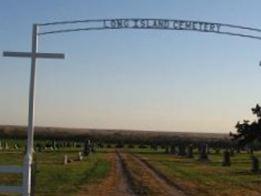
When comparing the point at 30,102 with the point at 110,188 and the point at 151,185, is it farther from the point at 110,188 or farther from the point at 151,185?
the point at 151,185

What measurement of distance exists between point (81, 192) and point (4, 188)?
8.80m

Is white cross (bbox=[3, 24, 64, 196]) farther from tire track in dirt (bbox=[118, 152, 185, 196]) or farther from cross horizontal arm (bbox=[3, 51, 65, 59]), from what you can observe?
tire track in dirt (bbox=[118, 152, 185, 196])

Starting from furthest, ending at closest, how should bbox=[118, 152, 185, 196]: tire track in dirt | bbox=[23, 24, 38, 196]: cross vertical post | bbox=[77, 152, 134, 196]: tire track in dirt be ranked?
bbox=[118, 152, 185, 196]: tire track in dirt, bbox=[77, 152, 134, 196]: tire track in dirt, bbox=[23, 24, 38, 196]: cross vertical post

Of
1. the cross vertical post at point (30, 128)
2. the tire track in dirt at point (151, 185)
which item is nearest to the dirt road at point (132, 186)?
the tire track in dirt at point (151, 185)

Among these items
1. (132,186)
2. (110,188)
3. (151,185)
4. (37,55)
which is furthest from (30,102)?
(151,185)

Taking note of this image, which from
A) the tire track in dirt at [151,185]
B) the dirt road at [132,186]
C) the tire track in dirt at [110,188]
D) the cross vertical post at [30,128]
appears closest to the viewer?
the cross vertical post at [30,128]

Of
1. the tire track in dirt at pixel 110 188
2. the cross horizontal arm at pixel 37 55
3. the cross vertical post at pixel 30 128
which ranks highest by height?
the cross horizontal arm at pixel 37 55

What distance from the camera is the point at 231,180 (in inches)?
1480

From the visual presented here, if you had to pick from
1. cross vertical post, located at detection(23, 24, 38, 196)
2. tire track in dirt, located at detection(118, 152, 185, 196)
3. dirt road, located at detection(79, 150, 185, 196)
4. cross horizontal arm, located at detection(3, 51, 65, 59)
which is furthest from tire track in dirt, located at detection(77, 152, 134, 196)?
cross horizontal arm, located at detection(3, 51, 65, 59)

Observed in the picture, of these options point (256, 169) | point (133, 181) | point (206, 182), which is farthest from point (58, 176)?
point (256, 169)

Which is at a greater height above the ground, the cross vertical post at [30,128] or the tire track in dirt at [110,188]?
the cross vertical post at [30,128]

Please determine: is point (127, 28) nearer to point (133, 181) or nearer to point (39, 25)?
point (39, 25)

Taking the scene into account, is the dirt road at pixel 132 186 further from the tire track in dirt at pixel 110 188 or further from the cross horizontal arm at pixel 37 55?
the cross horizontal arm at pixel 37 55

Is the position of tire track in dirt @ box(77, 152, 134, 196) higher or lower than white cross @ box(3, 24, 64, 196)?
lower
